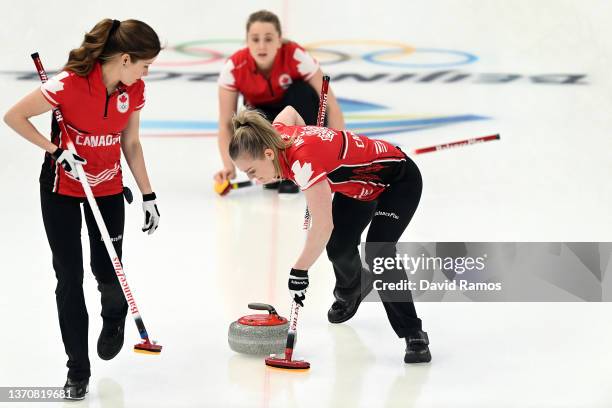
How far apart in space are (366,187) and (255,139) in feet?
1.97

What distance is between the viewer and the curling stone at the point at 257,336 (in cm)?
418

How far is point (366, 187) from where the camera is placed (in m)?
4.18

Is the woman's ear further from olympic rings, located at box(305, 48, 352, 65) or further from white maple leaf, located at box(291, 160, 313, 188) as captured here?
olympic rings, located at box(305, 48, 352, 65)

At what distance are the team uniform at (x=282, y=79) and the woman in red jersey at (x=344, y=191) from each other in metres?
1.98

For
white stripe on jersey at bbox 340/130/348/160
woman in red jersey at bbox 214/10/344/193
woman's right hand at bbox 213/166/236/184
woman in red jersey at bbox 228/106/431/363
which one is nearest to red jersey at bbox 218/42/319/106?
woman in red jersey at bbox 214/10/344/193

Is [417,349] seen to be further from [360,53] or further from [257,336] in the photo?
[360,53]

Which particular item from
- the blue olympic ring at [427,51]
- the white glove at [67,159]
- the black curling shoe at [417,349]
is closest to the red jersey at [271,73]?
the black curling shoe at [417,349]

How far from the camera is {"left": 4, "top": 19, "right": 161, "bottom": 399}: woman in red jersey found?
3.66 meters

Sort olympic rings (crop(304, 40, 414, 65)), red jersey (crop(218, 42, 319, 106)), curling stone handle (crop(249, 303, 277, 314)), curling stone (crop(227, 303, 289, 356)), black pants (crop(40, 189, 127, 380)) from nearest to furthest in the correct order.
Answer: black pants (crop(40, 189, 127, 380))
curling stone (crop(227, 303, 289, 356))
curling stone handle (crop(249, 303, 277, 314))
red jersey (crop(218, 42, 319, 106))
olympic rings (crop(304, 40, 414, 65))

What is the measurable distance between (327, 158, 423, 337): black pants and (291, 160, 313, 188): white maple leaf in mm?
466

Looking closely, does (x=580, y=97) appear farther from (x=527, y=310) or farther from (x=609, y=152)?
(x=527, y=310)

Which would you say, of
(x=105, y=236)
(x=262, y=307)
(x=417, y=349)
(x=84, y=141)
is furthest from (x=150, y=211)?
(x=417, y=349)

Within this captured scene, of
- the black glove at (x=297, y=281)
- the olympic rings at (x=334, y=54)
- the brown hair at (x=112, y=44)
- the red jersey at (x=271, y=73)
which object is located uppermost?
the brown hair at (x=112, y=44)

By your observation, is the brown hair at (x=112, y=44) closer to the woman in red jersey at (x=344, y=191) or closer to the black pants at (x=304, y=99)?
the woman in red jersey at (x=344, y=191)
